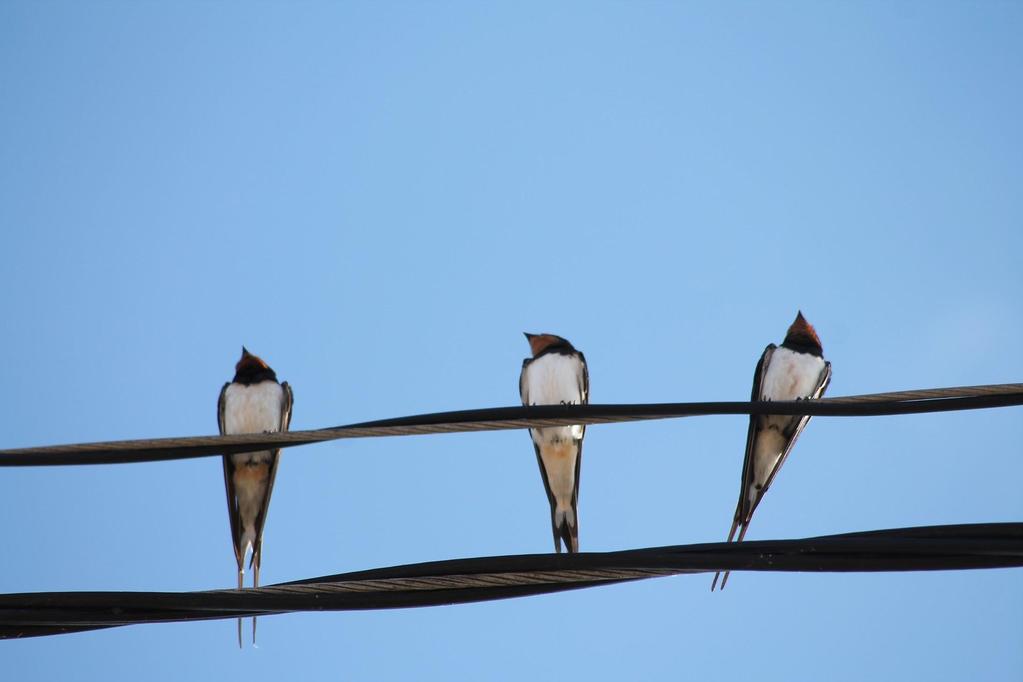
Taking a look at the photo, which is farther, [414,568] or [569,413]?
[569,413]

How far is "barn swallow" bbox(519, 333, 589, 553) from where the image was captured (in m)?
6.04

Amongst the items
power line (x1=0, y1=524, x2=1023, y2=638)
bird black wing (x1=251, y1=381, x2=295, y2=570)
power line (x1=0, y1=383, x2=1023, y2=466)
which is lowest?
power line (x1=0, y1=524, x2=1023, y2=638)

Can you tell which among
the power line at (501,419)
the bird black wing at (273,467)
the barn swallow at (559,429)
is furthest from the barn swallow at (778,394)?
the power line at (501,419)

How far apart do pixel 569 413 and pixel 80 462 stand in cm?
117

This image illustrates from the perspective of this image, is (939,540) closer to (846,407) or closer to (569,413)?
(846,407)

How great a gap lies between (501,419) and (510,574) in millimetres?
411

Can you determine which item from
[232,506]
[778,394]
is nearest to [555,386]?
[778,394]

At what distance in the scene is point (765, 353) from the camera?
20.9 ft

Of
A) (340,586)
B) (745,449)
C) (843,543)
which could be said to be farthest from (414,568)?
(745,449)

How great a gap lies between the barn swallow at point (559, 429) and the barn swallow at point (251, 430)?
4.64ft

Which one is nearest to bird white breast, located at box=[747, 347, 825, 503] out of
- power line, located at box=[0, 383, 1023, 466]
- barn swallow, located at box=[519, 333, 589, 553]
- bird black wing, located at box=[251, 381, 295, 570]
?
barn swallow, located at box=[519, 333, 589, 553]

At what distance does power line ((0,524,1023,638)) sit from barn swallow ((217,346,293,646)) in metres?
3.34

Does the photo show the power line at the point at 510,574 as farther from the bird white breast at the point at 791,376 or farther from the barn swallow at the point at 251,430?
the bird white breast at the point at 791,376

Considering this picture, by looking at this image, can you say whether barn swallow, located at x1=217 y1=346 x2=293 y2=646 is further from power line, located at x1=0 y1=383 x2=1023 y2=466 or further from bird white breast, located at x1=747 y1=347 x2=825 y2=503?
power line, located at x1=0 y1=383 x2=1023 y2=466
